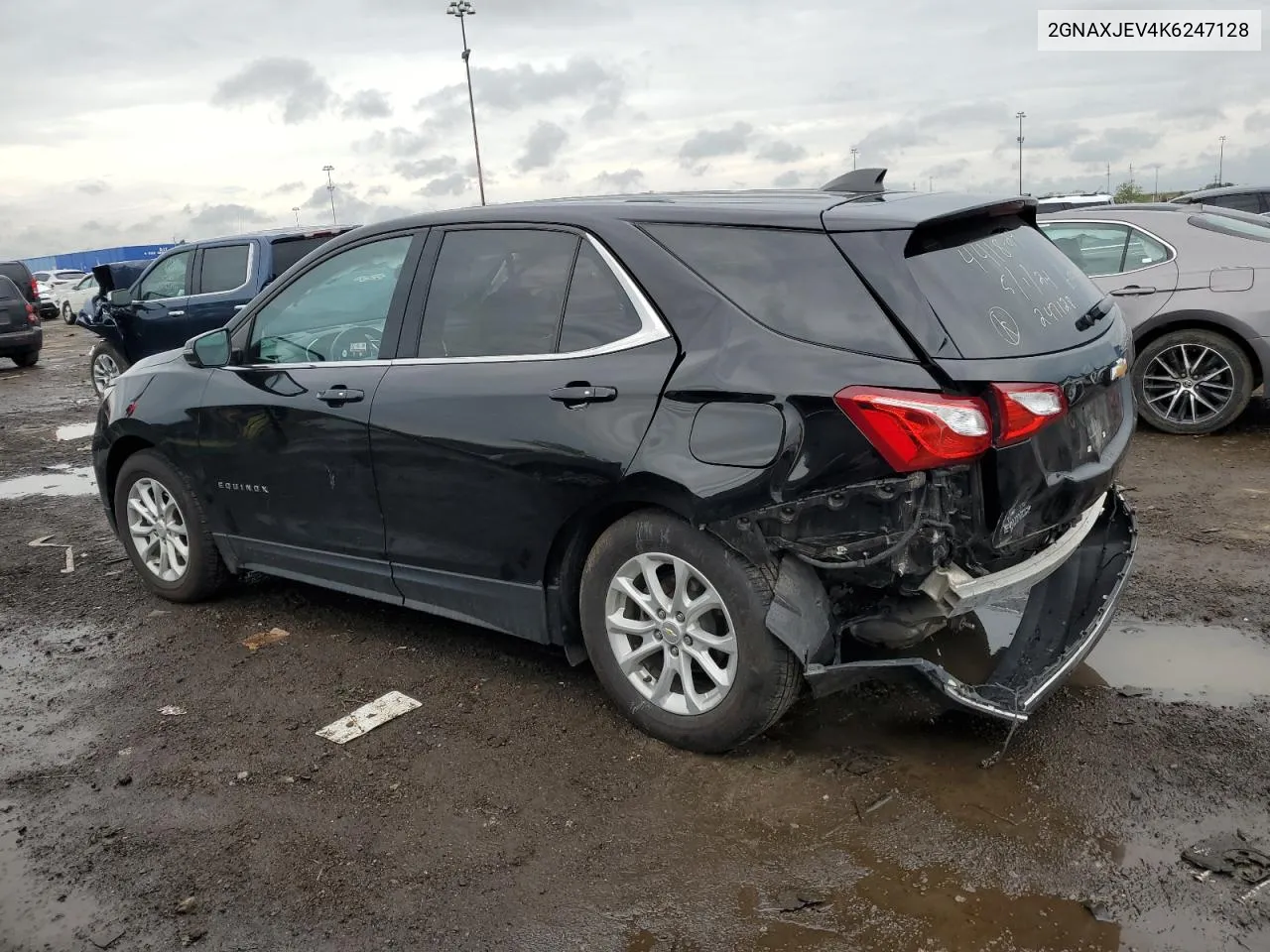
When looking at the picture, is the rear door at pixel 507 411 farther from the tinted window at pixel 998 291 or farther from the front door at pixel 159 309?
the front door at pixel 159 309

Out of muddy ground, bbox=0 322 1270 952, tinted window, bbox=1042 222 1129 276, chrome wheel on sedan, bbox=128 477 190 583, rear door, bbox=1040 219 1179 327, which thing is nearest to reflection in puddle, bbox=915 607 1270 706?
muddy ground, bbox=0 322 1270 952

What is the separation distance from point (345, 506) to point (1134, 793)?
3.00 metres

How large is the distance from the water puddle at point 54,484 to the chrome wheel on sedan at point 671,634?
6.08 metres

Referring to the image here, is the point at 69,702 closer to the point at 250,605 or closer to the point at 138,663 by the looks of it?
the point at 138,663

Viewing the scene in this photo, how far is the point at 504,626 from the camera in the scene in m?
3.96

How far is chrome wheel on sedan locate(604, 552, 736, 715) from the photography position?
339 cm

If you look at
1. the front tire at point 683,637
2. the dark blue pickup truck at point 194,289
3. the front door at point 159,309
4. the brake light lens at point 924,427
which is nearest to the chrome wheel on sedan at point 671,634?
the front tire at point 683,637

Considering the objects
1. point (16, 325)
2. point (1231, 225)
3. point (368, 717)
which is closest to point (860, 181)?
point (368, 717)

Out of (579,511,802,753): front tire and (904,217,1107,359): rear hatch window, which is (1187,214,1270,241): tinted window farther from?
(579,511,802,753): front tire

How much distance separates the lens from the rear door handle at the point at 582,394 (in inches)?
137

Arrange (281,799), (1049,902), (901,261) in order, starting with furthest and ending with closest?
1. (281,799)
2. (901,261)
3. (1049,902)

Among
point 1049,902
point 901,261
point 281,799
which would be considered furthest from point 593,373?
point 1049,902

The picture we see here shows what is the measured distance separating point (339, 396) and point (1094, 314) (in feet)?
9.21

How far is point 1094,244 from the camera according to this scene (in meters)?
8.20
